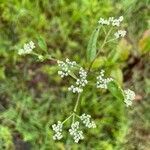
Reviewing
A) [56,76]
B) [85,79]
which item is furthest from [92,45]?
[56,76]

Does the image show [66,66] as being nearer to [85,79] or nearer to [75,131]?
[85,79]

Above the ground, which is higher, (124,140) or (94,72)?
(94,72)

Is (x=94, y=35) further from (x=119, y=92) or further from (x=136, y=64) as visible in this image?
(x=136, y=64)

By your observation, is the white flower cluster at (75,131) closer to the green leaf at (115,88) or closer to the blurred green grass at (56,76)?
the green leaf at (115,88)

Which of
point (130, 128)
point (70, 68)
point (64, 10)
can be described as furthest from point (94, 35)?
point (130, 128)

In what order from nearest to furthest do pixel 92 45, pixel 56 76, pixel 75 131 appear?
pixel 75 131 < pixel 92 45 < pixel 56 76

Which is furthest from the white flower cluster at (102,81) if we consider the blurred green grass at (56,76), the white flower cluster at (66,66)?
the blurred green grass at (56,76)

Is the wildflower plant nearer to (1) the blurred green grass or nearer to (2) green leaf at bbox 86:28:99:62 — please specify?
(2) green leaf at bbox 86:28:99:62

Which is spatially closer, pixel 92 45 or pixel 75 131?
pixel 75 131
